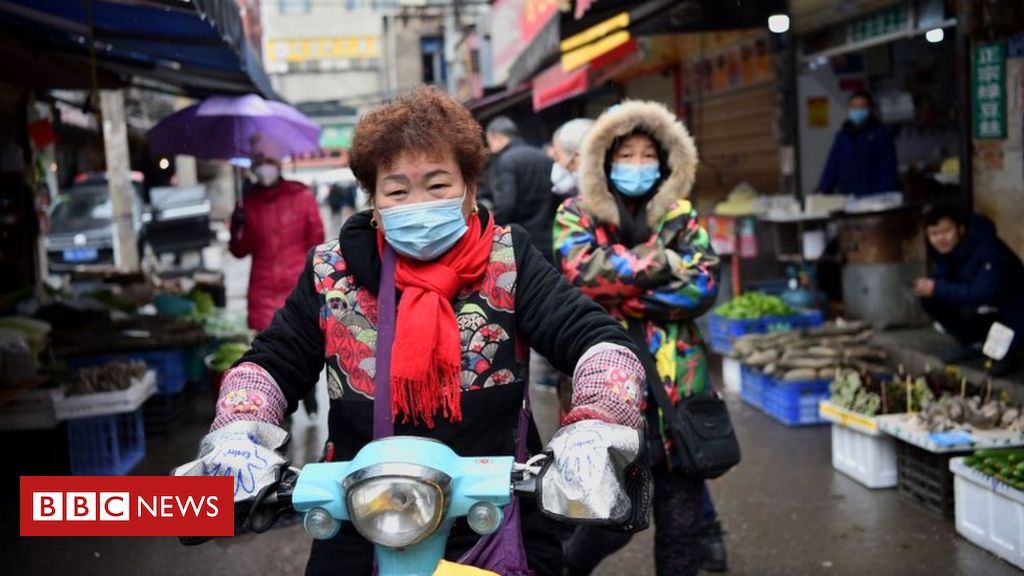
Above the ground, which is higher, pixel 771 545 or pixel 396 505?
pixel 396 505

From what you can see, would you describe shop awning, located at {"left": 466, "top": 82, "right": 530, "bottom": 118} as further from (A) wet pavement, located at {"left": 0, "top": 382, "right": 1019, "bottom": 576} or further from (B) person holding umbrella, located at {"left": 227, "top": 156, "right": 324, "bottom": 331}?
(A) wet pavement, located at {"left": 0, "top": 382, "right": 1019, "bottom": 576}

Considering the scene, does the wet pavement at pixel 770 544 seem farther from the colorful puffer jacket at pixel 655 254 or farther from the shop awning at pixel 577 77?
the shop awning at pixel 577 77

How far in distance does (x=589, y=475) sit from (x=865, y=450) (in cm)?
497

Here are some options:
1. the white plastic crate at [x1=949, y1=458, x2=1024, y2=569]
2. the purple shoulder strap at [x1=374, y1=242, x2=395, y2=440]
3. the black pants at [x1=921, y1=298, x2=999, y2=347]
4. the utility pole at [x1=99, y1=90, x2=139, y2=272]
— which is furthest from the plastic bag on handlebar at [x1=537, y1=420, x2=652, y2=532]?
the utility pole at [x1=99, y1=90, x2=139, y2=272]

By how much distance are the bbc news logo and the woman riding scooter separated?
333 mm

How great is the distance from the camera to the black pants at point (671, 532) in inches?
165

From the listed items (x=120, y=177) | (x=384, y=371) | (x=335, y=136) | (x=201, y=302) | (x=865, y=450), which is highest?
(x=335, y=136)

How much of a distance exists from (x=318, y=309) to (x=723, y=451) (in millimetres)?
2012

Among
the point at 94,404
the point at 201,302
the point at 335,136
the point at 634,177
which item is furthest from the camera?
the point at 335,136

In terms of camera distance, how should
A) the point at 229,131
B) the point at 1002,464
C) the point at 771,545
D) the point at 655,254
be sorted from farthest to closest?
the point at 229,131 < the point at 771,545 < the point at 1002,464 < the point at 655,254

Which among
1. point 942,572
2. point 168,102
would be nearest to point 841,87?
point 942,572

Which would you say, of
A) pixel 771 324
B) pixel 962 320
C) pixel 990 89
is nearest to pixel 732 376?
pixel 771 324

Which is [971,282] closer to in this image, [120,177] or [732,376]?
[732,376]

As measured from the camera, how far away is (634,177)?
4.55 m
